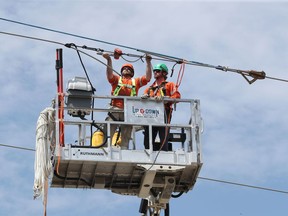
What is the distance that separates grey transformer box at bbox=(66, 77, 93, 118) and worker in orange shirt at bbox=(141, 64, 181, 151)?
1027mm

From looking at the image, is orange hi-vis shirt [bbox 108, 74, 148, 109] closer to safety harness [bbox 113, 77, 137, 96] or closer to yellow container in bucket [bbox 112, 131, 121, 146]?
safety harness [bbox 113, 77, 137, 96]

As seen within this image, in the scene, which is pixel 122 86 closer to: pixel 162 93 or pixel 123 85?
pixel 123 85

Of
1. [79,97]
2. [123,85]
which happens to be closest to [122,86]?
[123,85]

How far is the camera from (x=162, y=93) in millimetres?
15961

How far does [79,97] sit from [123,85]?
93 cm

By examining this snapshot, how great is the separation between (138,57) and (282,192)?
5.77m

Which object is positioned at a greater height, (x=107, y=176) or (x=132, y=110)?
(x=132, y=110)

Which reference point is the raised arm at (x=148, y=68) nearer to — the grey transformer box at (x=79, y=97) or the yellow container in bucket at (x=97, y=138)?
the grey transformer box at (x=79, y=97)

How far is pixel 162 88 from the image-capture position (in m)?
16.0

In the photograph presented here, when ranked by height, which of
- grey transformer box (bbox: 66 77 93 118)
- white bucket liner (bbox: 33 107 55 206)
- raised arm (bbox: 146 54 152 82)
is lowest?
white bucket liner (bbox: 33 107 55 206)

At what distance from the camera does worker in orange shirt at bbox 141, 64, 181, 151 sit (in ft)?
51.4

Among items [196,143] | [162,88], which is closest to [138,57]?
[162,88]

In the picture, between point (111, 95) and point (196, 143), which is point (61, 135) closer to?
point (111, 95)

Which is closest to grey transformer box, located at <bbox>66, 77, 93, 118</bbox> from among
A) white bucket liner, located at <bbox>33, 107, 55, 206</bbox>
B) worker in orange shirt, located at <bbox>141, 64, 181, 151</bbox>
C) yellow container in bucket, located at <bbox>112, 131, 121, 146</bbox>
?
white bucket liner, located at <bbox>33, 107, 55, 206</bbox>
